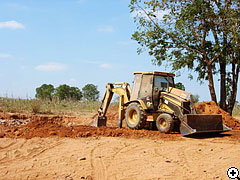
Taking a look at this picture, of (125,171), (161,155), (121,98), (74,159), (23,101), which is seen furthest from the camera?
(23,101)

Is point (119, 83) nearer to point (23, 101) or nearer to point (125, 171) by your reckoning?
point (125, 171)

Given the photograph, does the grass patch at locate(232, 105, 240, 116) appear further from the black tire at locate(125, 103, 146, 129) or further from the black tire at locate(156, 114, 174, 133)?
the black tire at locate(156, 114, 174, 133)

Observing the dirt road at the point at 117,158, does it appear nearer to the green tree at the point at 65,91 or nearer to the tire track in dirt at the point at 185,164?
the tire track in dirt at the point at 185,164

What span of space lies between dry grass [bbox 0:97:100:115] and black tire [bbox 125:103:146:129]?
978 cm

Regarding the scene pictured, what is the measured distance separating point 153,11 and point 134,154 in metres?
11.2

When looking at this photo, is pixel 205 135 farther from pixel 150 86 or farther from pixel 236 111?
pixel 236 111

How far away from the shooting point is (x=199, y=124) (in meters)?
10.5

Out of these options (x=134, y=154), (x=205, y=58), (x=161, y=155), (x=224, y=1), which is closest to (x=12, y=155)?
(x=134, y=154)

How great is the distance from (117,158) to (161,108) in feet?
15.6

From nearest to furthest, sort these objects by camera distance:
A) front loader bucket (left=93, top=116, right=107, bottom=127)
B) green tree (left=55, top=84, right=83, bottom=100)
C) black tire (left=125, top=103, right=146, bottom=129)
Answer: black tire (left=125, top=103, right=146, bottom=129)
front loader bucket (left=93, top=116, right=107, bottom=127)
green tree (left=55, top=84, right=83, bottom=100)

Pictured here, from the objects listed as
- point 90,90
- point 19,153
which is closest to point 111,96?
point 19,153

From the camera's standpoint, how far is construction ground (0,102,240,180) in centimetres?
602

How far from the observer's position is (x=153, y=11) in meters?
16.8

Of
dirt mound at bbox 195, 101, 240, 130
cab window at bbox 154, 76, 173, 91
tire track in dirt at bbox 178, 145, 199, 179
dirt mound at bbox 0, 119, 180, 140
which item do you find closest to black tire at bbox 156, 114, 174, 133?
dirt mound at bbox 0, 119, 180, 140
